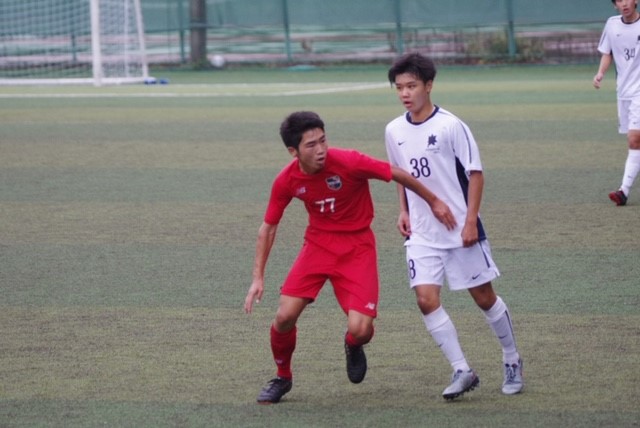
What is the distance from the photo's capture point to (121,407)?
603cm

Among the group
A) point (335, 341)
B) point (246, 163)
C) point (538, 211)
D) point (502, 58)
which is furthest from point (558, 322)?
point (502, 58)

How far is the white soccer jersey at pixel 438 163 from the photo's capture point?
607cm

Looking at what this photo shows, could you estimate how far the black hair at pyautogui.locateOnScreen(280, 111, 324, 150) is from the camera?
5.93m

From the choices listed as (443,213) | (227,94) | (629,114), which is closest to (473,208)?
(443,213)

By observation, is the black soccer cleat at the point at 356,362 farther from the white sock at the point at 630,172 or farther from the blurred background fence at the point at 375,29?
the blurred background fence at the point at 375,29

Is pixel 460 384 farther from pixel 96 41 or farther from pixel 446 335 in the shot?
pixel 96 41

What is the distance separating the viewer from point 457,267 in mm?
6113

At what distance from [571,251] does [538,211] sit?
6.32 feet

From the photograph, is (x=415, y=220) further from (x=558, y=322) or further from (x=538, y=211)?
(x=538, y=211)

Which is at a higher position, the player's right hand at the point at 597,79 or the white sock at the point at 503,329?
the player's right hand at the point at 597,79

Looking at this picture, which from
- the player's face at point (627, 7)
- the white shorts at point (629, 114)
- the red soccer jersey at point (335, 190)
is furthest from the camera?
the white shorts at point (629, 114)

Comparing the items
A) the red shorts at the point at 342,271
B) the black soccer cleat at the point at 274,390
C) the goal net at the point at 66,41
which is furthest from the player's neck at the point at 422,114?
the goal net at the point at 66,41

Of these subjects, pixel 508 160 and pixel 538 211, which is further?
pixel 508 160

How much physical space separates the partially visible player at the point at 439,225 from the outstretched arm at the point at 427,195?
8cm
